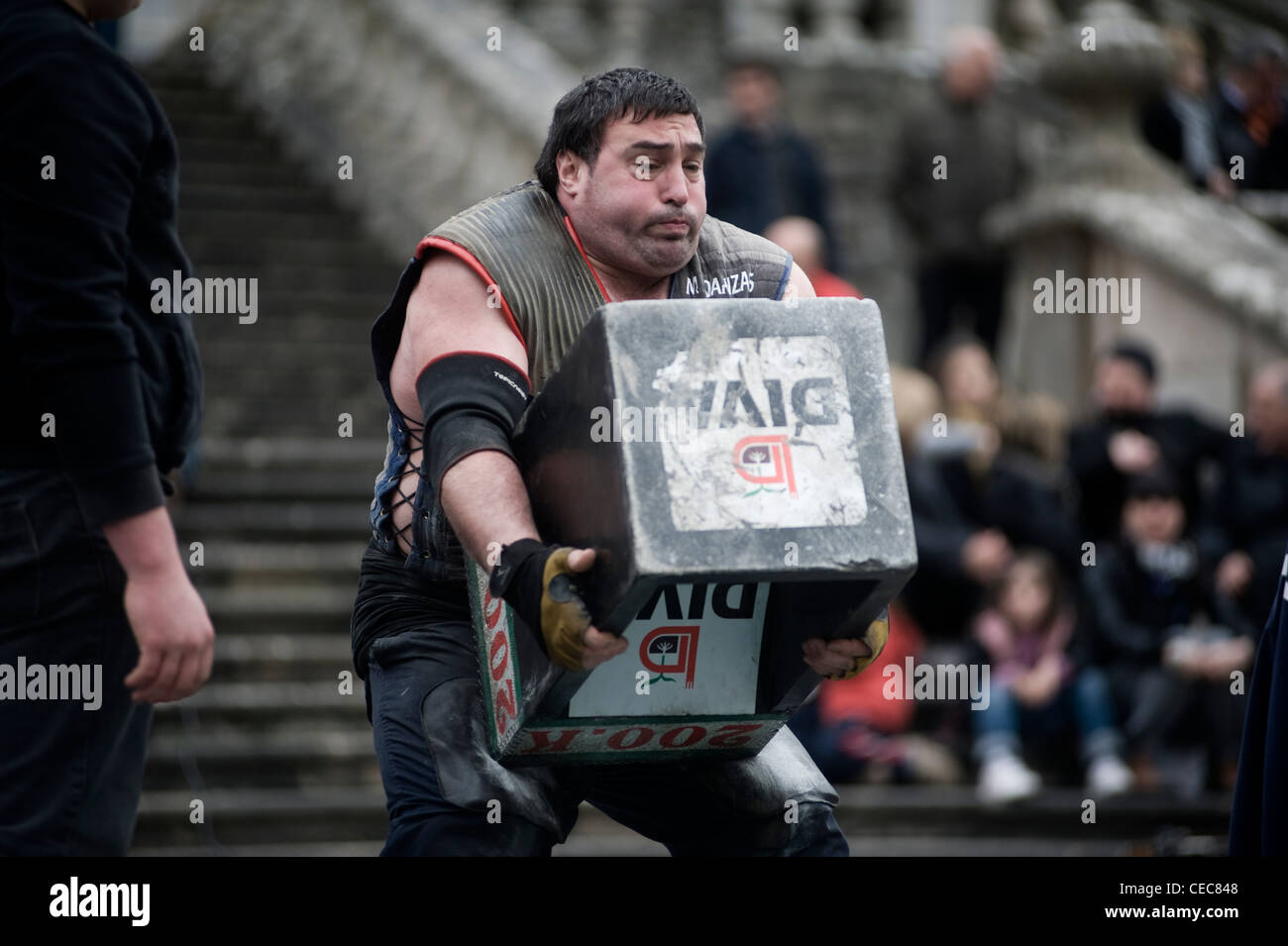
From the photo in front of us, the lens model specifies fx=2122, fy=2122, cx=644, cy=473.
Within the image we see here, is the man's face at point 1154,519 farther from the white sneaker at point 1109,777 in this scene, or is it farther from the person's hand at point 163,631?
the person's hand at point 163,631

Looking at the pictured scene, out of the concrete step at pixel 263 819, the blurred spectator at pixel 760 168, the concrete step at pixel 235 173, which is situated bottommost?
the concrete step at pixel 263 819

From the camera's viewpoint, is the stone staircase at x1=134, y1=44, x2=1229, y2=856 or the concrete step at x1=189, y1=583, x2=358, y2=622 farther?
→ the concrete step at x1=189, y1=583, x2=358, y2=622

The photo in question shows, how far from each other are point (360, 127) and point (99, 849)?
10.7m

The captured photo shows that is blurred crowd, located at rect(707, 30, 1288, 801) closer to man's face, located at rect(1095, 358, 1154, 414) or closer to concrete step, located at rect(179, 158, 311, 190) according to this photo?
man's face, located at rect(1095, 358, 1154, 414)

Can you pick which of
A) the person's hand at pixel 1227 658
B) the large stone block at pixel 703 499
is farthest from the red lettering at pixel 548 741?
the person's hand at pixel 1227 658

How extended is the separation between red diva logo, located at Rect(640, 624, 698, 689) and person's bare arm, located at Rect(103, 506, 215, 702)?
3.06 feet

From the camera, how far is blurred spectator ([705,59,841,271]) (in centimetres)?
1137

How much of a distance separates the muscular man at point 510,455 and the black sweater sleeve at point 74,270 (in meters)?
0.55

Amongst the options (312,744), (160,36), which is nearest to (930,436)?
Answer: (312,744)

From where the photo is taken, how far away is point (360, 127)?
14.6 meters

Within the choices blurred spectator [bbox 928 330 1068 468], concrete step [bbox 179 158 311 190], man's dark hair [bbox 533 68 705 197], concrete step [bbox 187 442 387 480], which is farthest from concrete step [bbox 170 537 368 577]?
man's dark hair [bbox 533 68 705 197]

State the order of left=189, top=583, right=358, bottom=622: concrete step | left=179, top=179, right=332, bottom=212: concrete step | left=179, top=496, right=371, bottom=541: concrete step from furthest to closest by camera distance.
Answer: left=179, top=179, right=332, bottom=212: concrete step
left=179, top=496, right=371, bottom=541: concrete step
left=189, top=583, right=358, bottom=622: concrete step

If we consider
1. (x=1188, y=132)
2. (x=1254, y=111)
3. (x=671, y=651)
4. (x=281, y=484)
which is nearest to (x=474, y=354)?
(x=671, y=651)

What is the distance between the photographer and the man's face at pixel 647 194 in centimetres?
420
